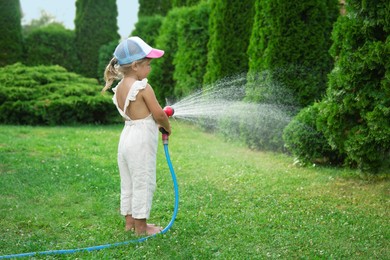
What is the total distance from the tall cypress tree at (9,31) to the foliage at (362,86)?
44.9 ft

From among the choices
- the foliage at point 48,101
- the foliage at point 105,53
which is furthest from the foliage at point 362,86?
the foliage at point 105,53

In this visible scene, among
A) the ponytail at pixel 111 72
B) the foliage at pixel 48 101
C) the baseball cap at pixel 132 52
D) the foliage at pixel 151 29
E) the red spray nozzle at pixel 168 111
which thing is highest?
the foliage at pixel 151 29

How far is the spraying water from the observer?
30.2 ft

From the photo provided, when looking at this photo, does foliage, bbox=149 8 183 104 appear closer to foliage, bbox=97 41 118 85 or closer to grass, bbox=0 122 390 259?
foliage, bbox=97 41 118 85

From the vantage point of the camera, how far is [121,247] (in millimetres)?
4492

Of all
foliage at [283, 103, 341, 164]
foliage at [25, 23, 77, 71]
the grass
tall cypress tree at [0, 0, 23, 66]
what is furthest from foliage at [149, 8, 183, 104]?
foliage at [283, 103, 341, 164]

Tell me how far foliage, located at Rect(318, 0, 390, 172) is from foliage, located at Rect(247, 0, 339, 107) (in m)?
2.13

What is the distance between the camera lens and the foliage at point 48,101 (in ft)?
42.2

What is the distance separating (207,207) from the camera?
5.79 metres

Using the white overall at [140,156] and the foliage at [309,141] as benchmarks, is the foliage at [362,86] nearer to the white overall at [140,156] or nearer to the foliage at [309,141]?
the foliage at [309,141]

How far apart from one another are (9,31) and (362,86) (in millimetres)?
14221

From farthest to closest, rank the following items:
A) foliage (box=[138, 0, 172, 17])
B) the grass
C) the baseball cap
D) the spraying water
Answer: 1. foliage (box=[138, 0, 172, 17])
2. the spraying water
3. the baseball cap
4. the grass

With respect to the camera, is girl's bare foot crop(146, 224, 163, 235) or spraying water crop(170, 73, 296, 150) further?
spraying water crop(170, 73, 296, 150)

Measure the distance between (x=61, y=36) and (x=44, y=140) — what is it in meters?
10.1
